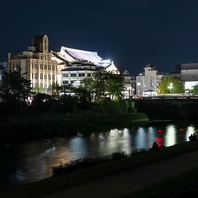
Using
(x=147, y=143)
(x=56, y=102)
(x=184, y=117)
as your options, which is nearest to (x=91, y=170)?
(x=147, y=143)

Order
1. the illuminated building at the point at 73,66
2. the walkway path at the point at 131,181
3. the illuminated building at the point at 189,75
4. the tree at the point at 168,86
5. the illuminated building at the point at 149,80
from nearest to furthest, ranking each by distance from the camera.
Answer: the walkway path at the point at 131,181 < the illuminated building at the point at 73,66 < the tree at the point at 168,86 < the illuminated building at the point at 149,80 < the illuminated building at the point at 189,75

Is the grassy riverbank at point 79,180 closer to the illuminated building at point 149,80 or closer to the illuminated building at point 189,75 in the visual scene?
the illuminated building at point 149,80

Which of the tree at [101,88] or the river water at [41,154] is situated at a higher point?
the tree at [101,88]

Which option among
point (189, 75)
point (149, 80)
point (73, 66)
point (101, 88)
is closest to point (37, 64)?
point (73, 66)

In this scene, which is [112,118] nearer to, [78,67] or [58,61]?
[78,67]

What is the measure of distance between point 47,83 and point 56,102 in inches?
1327

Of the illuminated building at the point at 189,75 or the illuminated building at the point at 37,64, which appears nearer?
the illuminated building at the point at 37,64

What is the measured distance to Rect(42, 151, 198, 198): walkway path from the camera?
9.52 meters

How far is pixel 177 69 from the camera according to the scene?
452 ft

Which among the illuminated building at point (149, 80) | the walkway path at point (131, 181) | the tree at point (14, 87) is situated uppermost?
the illuminated building at point (149, 80)

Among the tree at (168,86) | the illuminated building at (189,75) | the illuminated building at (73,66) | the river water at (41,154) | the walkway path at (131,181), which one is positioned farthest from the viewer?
the illuminated building at (189,75)

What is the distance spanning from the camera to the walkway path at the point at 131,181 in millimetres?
9516

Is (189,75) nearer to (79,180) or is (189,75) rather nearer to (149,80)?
(149,80)

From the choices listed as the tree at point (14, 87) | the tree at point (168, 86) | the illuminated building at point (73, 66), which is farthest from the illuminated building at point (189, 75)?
the tree at point (14, 87)
